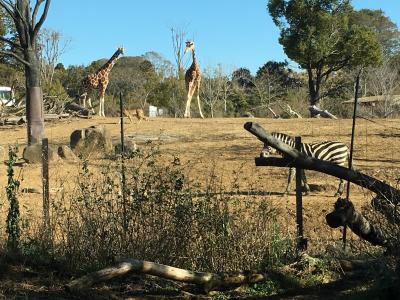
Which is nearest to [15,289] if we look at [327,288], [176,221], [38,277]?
[38,277]

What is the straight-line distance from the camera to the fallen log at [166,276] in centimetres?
509

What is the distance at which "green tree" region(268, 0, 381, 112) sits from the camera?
1693 inches

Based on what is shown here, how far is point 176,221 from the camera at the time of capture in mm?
6434

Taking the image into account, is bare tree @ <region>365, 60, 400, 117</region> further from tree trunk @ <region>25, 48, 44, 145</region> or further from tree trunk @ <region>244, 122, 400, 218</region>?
tree trunk @ <region>244, 122, 400, 218</region>

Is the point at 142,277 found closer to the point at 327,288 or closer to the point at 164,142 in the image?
the point at 327,288

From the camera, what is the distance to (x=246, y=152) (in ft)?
Result: 59.8

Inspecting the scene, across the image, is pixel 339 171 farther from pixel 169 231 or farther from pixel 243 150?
pixel 243 150

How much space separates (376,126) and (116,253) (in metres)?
18.4

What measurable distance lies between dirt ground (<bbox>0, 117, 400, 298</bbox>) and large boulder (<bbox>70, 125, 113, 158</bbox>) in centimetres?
150

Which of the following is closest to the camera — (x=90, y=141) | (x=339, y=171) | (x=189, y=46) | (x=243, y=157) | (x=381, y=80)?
(x=339, y=171)

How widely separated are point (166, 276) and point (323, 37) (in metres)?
39.7

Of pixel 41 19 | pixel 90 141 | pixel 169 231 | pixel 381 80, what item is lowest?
pixel 169 231

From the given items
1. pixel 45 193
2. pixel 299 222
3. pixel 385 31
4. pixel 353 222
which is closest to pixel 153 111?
pixel 45 193

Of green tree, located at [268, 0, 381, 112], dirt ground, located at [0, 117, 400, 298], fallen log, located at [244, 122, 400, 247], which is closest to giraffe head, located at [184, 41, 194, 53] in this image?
dirt ground, located at [0, 117, 400, 298]
